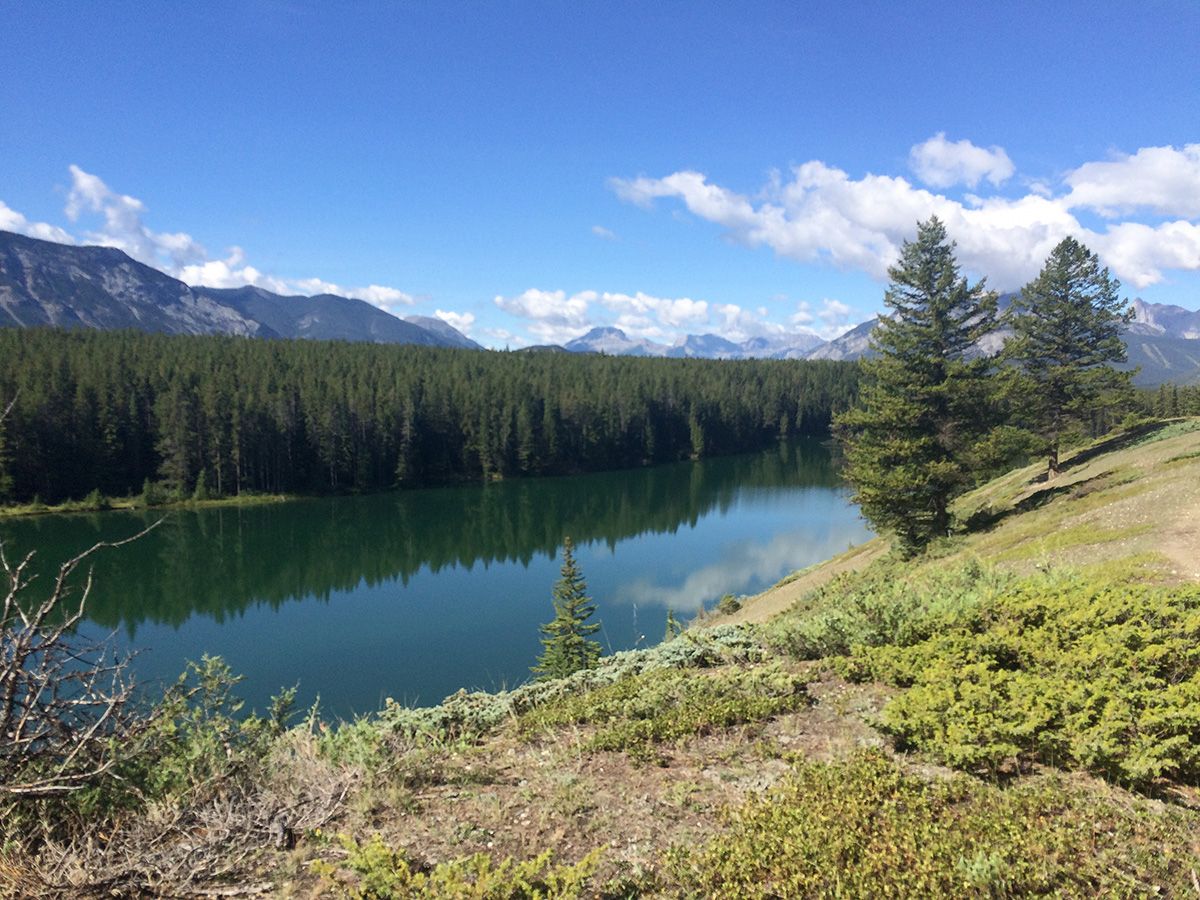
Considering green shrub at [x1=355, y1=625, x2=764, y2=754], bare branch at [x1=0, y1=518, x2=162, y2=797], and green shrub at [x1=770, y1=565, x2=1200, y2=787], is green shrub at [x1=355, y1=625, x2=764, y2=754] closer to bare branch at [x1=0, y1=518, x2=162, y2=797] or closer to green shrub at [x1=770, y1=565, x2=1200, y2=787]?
bare branch at [x1=0, y1=518, x2=162, y2=797]

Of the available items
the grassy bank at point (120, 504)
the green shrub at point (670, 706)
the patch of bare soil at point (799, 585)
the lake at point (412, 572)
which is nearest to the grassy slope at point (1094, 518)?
the patch of bare soil at point (799, 585)

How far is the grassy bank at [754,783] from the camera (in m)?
4.22

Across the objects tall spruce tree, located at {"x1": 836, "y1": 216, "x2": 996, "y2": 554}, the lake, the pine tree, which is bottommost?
the lake

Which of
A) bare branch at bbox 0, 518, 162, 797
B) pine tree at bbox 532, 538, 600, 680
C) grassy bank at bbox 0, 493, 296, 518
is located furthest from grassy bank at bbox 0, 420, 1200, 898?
grassy bank at bbox 0, 493, 296, 518

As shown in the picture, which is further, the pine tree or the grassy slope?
the pine tree

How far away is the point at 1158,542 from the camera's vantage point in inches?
610

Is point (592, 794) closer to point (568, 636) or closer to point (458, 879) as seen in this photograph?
point (458, 879)

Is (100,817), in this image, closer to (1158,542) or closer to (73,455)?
(1158,542)

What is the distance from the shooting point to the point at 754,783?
5.79 m

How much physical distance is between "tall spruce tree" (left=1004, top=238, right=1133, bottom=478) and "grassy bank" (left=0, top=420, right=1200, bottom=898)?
85.0 feet

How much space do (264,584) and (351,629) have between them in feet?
41.9

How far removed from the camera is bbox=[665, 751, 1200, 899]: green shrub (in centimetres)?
395

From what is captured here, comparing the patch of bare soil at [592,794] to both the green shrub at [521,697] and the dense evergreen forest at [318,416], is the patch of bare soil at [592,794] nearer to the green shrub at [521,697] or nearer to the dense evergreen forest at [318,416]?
the green shrub at [521,697]

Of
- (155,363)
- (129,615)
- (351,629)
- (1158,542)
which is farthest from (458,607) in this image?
(155,363)
